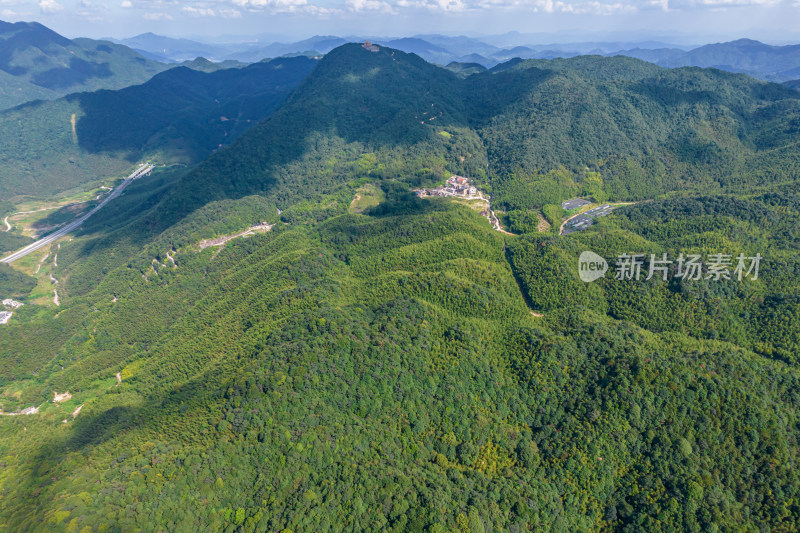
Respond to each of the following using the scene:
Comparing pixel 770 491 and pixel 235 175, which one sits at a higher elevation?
pixel 235 175

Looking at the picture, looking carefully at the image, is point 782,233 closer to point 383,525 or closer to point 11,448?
point 383,525

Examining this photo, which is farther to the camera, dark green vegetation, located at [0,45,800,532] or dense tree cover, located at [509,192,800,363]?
dense tree cover, located at [509,192,800,363]

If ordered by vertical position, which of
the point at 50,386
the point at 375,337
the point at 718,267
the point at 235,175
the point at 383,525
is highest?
the point at 235,175

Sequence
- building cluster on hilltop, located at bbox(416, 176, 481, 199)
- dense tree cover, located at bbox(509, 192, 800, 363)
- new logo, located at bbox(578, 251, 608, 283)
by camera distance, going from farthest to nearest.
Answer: building cluster on hilltop, located at bbox(416, 176, 481, 199)
new logo, located at bbox(578, 251, 608, 283)
dense tree cover, located at bbox(509, 192, 800, 363)

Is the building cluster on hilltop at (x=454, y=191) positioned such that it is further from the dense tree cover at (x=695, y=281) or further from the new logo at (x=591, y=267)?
the new logo at (x=591, y=267)

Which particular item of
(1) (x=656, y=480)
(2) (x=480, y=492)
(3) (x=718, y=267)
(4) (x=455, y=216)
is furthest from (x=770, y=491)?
(4) (x=455, y=216)

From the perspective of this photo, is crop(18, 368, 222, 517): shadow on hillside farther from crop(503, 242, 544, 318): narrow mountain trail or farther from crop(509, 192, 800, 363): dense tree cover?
crop(509, 192, 800, 363): dense tree cover

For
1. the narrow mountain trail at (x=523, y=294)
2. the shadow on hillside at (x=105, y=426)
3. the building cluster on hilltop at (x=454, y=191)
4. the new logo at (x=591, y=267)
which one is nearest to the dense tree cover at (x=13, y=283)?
the shadow on hillside at (x=105, y=426)
